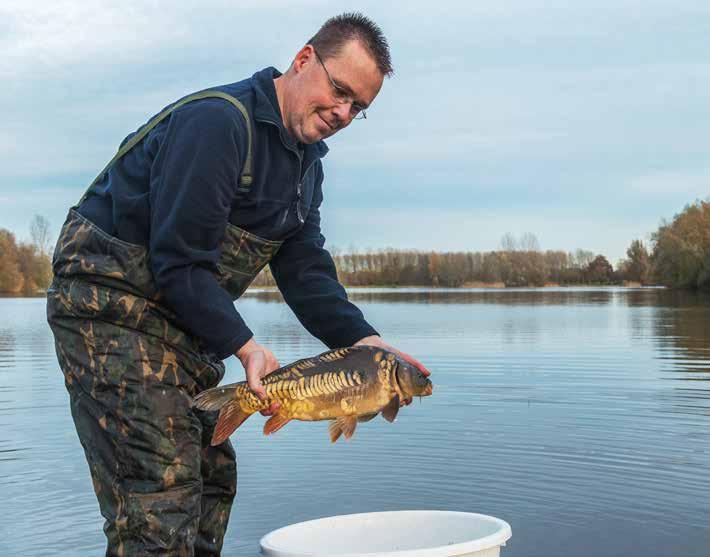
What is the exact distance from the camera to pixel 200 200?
3639mm

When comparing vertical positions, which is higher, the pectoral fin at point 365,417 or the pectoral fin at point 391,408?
the pectoral fin at point 391,408

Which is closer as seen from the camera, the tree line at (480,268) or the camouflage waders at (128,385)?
the camouflage waders at (128,385)

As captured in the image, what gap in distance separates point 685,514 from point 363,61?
4.41 m

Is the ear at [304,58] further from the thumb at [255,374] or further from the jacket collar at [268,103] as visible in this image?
the thumb at [255,374]

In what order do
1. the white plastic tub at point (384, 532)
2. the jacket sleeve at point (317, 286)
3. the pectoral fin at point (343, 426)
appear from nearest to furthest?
the pectoral fin at point (343, 426) → the white plastic tub at point (384, 532) → the jacket sleeve at point (317, 286)

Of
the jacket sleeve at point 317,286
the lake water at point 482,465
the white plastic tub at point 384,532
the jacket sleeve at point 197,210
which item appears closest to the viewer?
the jacket sleeve at point 197,210

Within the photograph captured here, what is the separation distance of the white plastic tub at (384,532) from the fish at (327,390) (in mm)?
728

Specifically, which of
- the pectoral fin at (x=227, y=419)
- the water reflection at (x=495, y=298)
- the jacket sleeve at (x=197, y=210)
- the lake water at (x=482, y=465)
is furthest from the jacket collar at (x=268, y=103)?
the water reflection at (x=495, y=298)

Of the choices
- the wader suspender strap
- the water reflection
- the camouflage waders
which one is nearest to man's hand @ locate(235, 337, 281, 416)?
the camouflage waders

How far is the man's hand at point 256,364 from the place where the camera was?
12.3 ft

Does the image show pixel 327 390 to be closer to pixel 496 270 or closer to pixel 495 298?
pixel 495 298

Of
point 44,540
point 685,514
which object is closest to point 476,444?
point 685,514

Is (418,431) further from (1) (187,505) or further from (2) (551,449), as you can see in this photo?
(1) (187,505)

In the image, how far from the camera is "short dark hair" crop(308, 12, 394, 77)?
3.79m
